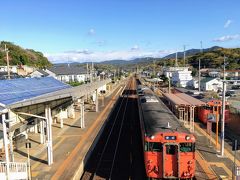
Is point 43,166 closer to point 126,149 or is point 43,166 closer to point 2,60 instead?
point 126,149

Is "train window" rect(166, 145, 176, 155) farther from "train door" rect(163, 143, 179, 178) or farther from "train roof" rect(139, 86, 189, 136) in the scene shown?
"train roof" rect(139, 86, 189, 136)

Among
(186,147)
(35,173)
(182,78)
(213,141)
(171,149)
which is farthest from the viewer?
(182,78)

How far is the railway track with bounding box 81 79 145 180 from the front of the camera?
1545 centimetres

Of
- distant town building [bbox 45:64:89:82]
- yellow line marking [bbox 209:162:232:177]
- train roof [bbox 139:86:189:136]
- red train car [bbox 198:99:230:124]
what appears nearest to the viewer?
train roof [bbox 139:86:189:136]

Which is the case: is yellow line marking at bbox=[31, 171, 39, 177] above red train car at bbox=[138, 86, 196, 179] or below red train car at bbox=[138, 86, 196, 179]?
below

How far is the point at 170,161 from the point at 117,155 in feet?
20.9

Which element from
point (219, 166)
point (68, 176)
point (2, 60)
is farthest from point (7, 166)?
point (2, 60)

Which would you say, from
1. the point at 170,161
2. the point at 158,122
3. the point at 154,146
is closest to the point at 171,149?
the point at 170,161

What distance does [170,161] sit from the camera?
12.9 m

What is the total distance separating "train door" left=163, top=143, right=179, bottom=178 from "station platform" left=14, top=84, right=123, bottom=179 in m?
4.68

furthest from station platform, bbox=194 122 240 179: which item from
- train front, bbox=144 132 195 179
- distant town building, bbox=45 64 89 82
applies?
distant town building, bbox=45 64 89 82

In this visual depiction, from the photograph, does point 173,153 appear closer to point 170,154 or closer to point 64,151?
point 170,154

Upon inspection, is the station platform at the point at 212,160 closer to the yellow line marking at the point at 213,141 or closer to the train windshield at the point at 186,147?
the yellow line marking at the point at 213,141

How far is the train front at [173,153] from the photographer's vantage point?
12742 mm
